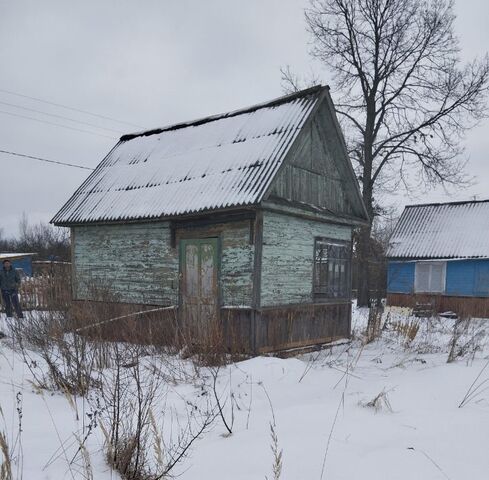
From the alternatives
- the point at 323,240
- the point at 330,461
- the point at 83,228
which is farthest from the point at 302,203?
the point at 330,461

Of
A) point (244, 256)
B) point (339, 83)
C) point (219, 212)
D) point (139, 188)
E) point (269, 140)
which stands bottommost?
point (244, 256)

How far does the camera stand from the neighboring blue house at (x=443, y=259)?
1680 centimetres

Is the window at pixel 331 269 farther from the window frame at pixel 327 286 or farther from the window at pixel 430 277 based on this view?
the window at pixel 430 277

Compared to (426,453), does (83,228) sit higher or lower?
higher

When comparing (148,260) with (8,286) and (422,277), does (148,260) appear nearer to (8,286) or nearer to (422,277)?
(8,286)

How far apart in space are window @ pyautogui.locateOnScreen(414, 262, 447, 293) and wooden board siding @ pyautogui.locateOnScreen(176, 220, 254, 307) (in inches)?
488

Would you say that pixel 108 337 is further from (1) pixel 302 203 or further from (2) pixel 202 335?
(1) pixel 302 203

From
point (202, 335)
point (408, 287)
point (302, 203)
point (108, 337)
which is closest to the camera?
point (108, 337)

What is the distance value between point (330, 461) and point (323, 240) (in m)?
6.74

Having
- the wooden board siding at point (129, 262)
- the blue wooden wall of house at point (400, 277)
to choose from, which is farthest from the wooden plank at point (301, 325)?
the blue wooden wall of house at point (400, 277)

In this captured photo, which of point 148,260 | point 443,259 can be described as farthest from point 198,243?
point 443,259

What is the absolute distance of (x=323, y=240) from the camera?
9625 millimetres

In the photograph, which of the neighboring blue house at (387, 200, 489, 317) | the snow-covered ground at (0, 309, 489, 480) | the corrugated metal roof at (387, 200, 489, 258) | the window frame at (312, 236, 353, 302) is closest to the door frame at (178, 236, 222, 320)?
the snow-covered ground at (0, 309, 489, 480)

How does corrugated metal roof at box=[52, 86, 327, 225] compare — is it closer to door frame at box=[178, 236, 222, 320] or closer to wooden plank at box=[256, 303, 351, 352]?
door frame at box=[178, 236, 222, 320]
